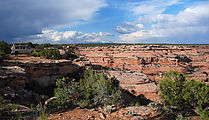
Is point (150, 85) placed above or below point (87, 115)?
below

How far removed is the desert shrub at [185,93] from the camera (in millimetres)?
9030

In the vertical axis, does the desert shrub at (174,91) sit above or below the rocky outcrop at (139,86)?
above

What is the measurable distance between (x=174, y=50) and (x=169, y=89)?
52252mm

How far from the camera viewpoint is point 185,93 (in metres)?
9.62

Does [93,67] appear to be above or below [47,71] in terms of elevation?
below

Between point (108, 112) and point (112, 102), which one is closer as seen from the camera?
point (108, 112)

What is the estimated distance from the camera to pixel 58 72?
1948 cm

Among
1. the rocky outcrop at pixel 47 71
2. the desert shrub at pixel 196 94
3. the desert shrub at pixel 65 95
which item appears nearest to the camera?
the desert shrub at pixel 65 95

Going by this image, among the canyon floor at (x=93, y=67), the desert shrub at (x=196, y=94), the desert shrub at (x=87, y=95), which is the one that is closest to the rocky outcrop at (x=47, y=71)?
the canyon floor at (x=93, y=67)

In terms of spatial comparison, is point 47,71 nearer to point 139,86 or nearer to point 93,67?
point 93,67

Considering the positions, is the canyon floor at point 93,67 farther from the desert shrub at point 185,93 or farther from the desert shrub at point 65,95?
the desert shrub at point 185,93

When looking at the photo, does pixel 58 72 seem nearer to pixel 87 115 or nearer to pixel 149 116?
pixel 87 115

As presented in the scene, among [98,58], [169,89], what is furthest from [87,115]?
[98,58]

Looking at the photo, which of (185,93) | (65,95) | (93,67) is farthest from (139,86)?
(65,95)
